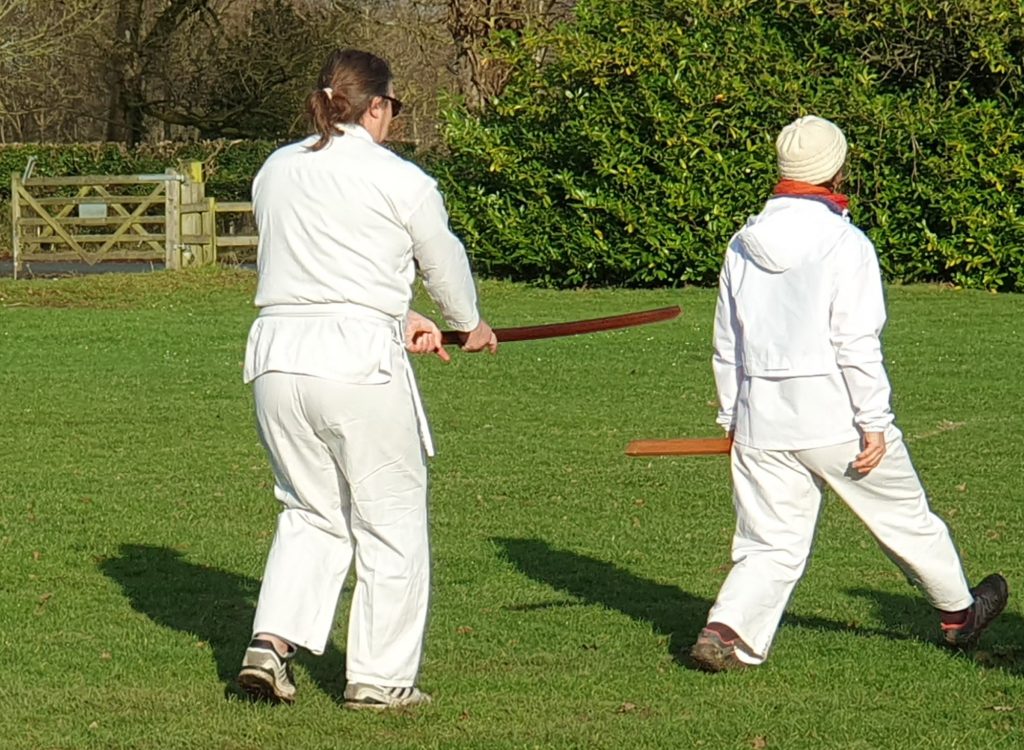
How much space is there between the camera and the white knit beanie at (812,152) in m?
5.72

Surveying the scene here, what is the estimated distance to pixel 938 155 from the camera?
23.0 metres

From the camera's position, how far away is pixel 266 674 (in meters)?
5.26

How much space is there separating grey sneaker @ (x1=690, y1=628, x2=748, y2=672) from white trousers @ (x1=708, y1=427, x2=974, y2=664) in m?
0.04

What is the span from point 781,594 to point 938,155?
18.2 meters

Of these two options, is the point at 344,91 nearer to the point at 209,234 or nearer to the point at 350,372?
the point at 350,372

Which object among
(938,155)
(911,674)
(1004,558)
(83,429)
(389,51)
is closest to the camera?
(911,674)

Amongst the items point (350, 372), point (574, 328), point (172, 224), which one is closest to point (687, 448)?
point (574, 328)

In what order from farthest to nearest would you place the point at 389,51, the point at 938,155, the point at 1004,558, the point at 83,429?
the point at 389,51 < the point at 938,155 < the point at 83,429 < the point at 1004,558

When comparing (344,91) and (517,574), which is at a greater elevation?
(344,91)

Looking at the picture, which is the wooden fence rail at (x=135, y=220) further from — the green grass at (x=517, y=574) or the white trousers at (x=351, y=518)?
the white trousers at (x=351, y=518)

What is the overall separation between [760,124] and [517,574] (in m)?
16.7

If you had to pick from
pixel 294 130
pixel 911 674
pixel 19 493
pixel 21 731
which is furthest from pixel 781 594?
pixel 294 130

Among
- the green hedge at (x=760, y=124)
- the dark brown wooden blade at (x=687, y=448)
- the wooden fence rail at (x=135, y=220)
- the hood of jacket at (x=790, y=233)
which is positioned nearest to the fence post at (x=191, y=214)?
the wooden fence rail at (x=135, y=220)

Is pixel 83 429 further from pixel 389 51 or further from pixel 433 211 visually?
pixel 389 51
